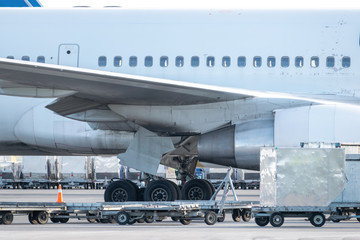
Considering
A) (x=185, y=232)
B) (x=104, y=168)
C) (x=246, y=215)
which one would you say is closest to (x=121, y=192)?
(x=246, y=215)

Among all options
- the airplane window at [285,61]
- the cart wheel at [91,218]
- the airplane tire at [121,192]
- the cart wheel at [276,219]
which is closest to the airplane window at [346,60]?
the airplane window at [285,61]

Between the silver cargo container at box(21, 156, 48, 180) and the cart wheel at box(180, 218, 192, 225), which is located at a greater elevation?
the silver cargo container at box(21, 156, 48, 180)

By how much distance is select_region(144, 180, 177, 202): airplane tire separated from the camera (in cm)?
1977

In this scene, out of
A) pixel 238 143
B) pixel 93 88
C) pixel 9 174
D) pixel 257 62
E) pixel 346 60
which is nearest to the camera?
pixel 93 88

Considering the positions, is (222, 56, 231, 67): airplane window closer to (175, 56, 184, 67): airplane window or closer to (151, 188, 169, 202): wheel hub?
(175, 56, 184, 67): airplane window

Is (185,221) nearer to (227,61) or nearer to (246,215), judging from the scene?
(246,215)

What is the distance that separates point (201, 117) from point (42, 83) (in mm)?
3981

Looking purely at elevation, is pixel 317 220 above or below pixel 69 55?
below

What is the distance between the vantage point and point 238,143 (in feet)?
59.8

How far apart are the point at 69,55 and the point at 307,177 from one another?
7.58 metres

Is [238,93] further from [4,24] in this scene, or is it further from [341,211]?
[4,24]

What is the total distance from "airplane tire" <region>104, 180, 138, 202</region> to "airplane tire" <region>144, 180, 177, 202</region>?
66 centimetres

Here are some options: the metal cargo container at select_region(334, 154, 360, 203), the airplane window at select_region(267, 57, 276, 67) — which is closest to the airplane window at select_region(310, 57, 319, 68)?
the airplane window at select_region(267, 57, 276, 67)

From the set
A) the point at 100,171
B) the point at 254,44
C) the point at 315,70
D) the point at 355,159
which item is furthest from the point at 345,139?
the point at 100,171
